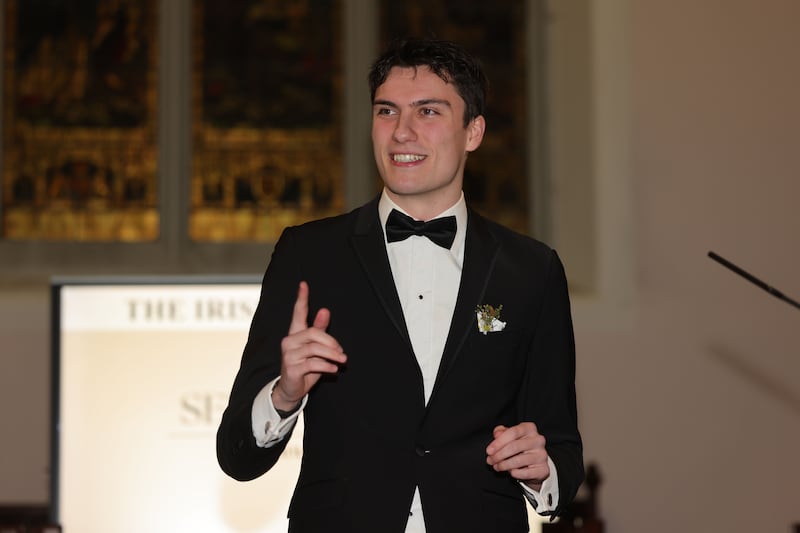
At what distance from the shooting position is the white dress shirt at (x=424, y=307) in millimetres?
1744

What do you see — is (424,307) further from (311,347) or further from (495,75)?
(495,75)

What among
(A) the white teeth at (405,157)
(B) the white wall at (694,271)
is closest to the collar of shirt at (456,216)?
(A) the white teeth at (405,157)

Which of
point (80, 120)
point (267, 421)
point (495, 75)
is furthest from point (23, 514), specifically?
point (267, 421)

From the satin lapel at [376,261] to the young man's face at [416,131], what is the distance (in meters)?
0.07

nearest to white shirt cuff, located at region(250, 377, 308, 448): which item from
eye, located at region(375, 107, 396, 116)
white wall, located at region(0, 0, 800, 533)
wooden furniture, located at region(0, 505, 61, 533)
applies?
eye, located at region(375, 107, 396, 116)

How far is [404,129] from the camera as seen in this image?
1880mm

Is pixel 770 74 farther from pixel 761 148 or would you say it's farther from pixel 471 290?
pixel 471 290

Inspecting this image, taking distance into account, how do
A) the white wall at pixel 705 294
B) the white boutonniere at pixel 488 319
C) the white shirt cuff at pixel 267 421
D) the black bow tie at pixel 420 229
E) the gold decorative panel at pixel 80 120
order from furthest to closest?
the gold decorative panel at pixel 80 120 → the white wall at pixel 705 294 → the black bow tie at pixel 420 229 → the white boutonniere at pixel 488 319 → the white shirt cuff at pixel 267 421

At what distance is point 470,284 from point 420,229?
0.14 m

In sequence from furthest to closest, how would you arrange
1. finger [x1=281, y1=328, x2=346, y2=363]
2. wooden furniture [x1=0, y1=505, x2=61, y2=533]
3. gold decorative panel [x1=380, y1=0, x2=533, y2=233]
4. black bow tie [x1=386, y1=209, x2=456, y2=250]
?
gold decorative panel [x1=380, y1=0, x2=533, y2=233]
wooden furniture [x1=0, y1=505, x2=61, y2=533]
black bow tie [x1=386, y1=209, x2=456, y2=250]
finger [x1=281, y1=328, x2=346, y2=363]

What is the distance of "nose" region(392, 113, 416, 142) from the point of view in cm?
187

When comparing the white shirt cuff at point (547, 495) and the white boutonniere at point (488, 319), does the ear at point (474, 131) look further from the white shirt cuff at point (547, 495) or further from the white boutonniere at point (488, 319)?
the white shirt cuff at point (547, 495)

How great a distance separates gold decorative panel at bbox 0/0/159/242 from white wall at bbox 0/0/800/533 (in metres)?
0.51

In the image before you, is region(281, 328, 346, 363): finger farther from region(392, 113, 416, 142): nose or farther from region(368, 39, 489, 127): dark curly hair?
region(368, 39, 489, 127): dark curly hair
